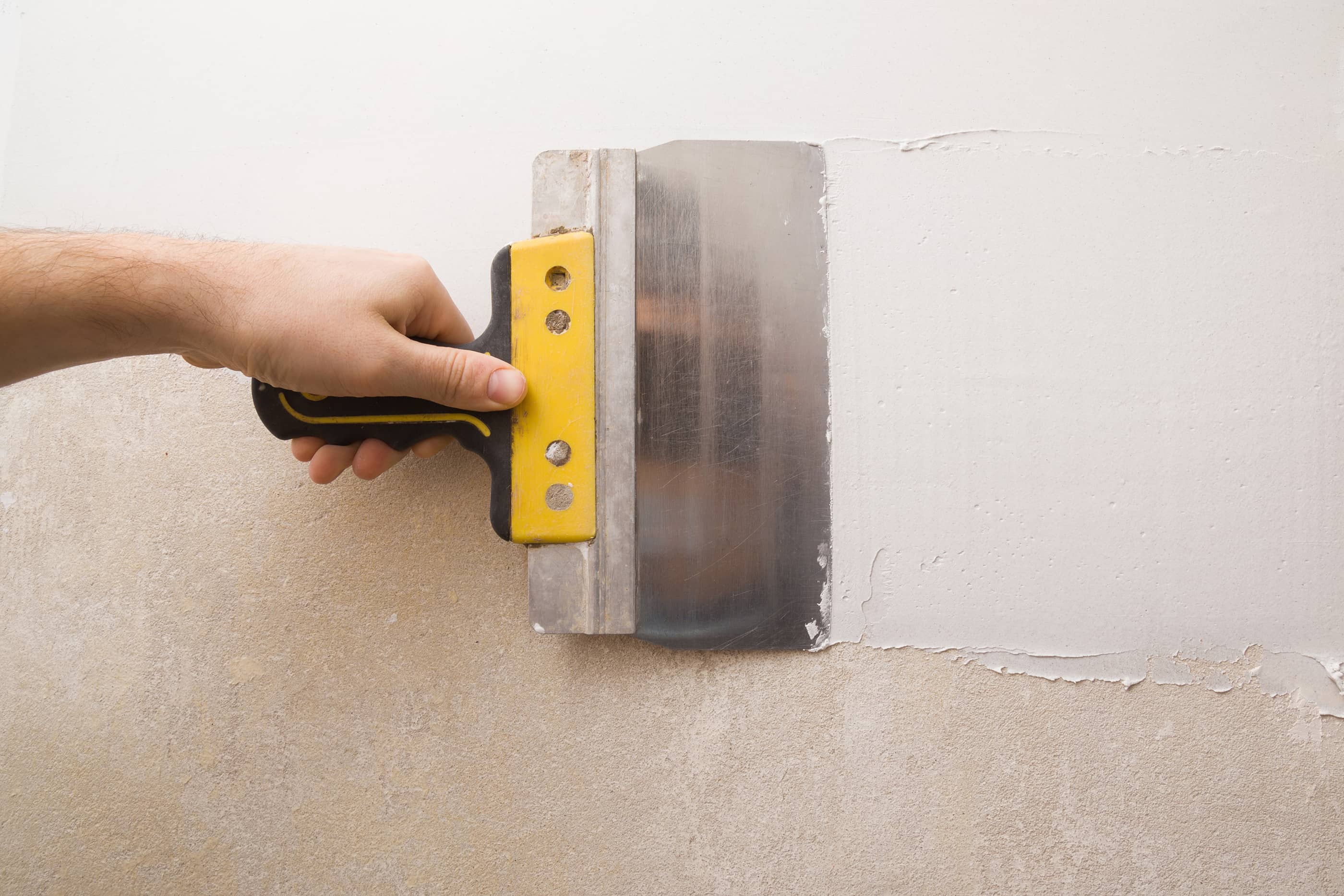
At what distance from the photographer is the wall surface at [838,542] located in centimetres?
104

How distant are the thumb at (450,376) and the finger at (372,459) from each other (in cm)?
15

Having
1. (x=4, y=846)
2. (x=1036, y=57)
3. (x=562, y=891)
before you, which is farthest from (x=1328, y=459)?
(x=4, y=846)

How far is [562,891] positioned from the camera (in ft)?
3.44

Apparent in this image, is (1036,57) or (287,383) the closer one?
(287,383)

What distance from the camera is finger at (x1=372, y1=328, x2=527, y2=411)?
92 centimetres

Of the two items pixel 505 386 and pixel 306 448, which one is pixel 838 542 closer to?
pixel 505 386

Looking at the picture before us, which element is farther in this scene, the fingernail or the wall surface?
the wall surface

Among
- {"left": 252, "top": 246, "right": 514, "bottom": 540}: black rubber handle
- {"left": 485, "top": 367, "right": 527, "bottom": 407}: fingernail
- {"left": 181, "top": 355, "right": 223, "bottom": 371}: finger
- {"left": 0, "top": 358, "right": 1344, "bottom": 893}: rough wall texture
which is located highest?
{"left": 181, "top": 355, "right": 223, "bottom": 371}: finger

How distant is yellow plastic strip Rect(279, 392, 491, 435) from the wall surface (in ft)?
0.58

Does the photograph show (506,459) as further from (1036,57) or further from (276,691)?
(1036,57)

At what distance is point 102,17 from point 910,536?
1678 millimetres

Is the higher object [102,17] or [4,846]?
[102,17]

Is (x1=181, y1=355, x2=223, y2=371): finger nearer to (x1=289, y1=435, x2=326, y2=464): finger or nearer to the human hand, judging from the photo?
the human hand

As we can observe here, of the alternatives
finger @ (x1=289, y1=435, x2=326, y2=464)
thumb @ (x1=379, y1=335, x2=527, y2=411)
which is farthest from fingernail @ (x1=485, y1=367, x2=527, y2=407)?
finger @ (x1=289, y1=435, x2=326, y2=464)
